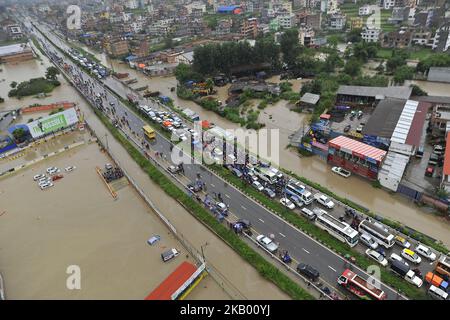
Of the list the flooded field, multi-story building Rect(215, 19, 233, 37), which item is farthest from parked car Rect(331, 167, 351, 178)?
multi-story building Rect(215, 19, 233, 37)

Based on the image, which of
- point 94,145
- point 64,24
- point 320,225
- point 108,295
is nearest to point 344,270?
point 320,225

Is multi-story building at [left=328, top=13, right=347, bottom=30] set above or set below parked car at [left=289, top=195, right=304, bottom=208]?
above

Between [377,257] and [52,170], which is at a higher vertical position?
[52,170]

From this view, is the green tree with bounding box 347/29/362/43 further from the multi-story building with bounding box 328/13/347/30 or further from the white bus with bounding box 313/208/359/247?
the white bus with bounding box 313/208/359/247

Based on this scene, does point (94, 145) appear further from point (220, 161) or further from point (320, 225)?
point (320, 225)

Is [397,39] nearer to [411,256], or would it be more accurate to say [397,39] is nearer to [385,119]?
[385,119]

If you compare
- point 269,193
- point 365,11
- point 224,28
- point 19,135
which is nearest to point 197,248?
point 269,193
